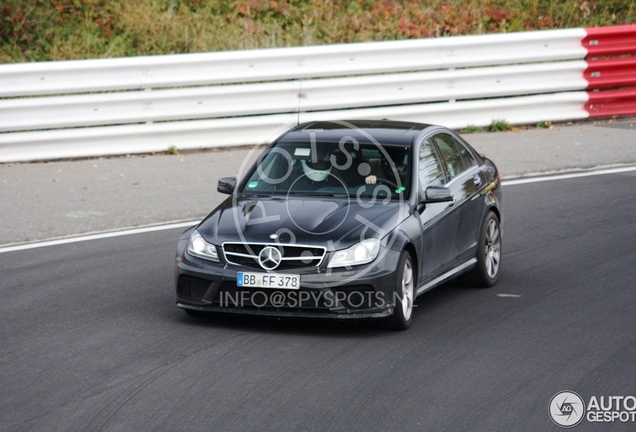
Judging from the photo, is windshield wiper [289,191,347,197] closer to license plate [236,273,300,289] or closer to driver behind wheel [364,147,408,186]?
driver behind wheel [364,147,408,186]

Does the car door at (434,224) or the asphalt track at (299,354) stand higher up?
the car door at (434,224)

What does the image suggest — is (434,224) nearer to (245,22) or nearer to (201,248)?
(201,248)

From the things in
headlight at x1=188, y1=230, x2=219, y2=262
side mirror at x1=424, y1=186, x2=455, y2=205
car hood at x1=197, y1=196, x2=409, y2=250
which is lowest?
headlight at x1=188, y1=230, x2=219, y2=262

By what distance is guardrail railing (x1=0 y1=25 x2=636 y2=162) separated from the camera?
14.9 meters

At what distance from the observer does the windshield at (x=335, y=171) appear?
8617 mm

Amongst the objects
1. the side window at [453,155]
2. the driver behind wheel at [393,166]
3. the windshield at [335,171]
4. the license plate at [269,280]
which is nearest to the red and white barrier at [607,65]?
the side window at [453,155]

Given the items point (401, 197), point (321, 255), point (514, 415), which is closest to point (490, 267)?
point (401, 197)

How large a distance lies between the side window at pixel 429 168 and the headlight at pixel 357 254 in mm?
1173

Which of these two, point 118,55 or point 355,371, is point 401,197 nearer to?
point 355,371

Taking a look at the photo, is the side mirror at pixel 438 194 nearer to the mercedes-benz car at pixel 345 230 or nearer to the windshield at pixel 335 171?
the mercedes-benz car at pixel 345 230

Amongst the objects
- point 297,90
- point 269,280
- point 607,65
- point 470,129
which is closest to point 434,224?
point 269,280

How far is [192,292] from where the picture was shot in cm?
795

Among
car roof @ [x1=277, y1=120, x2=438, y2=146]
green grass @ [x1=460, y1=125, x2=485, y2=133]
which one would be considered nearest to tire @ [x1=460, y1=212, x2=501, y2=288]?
car roof @ [x1=277, y1=120, x2=438, y2=146]

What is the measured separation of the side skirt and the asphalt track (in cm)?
23
